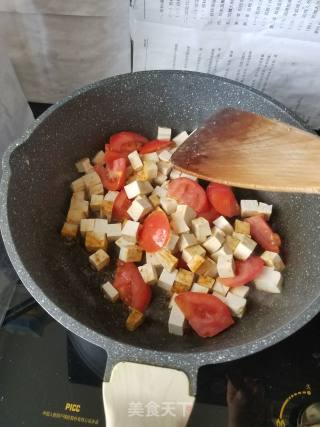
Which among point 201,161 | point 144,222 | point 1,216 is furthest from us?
point 144,222

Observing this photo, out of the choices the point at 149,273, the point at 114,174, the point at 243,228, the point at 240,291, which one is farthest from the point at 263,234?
the point at 114,174

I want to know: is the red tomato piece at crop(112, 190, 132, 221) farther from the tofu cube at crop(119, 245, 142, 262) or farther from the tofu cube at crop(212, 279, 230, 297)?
the tofu cube at crop(212, 279, 230, 297)

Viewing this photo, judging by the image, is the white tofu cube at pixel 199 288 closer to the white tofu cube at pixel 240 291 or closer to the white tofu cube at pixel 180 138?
the white tofu cube at pixel 240 291

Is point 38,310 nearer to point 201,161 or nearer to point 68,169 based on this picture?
point 68,169

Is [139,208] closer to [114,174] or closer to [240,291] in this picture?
[114,174]

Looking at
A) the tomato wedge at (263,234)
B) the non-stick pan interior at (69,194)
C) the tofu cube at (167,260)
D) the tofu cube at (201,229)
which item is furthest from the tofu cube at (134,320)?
the tomato wedge at (263,234)

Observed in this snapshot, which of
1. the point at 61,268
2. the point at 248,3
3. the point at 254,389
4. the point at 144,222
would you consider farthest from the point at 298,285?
the point at 248,3

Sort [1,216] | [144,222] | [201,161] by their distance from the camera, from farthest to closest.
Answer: [144,222]
[201,161]
[1,216]
